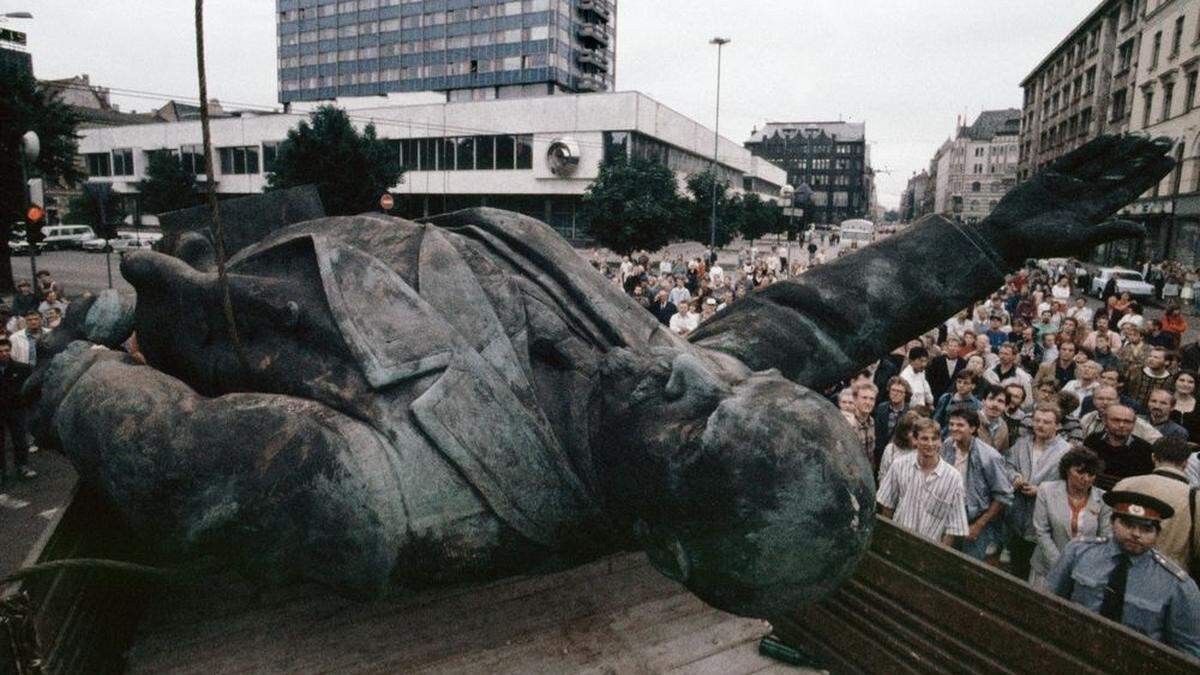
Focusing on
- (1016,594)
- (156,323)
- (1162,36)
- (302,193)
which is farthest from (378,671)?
(1162,36)

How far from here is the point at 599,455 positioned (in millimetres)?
2051

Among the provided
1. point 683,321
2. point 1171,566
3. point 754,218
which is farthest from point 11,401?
point 754,218

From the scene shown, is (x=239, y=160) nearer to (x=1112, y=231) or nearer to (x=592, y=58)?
(x=592, y=58)

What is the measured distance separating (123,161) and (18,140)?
44.6 metres

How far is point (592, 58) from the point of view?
67.4 meters

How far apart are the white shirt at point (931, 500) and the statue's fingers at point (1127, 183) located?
9.88 ft

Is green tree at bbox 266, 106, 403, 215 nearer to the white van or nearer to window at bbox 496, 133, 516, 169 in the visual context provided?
window at bbox 496, 133, 516, 169

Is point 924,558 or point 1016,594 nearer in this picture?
point 1016,594

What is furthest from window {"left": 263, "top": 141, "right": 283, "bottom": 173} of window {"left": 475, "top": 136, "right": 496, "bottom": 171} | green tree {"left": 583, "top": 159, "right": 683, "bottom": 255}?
green tree {"left": 583, "top": 159, "right": 683, "bottom": 255}

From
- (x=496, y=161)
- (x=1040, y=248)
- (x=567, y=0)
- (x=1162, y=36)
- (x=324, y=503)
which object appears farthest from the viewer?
(x=567, y=0)

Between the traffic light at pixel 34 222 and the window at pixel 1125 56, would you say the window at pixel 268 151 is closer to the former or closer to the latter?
the traffic light at pixel 34 222

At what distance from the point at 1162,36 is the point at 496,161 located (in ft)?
116

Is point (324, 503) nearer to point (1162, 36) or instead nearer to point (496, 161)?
point (496, 161)

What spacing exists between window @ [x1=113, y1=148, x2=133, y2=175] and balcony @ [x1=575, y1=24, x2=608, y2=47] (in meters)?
37.1
